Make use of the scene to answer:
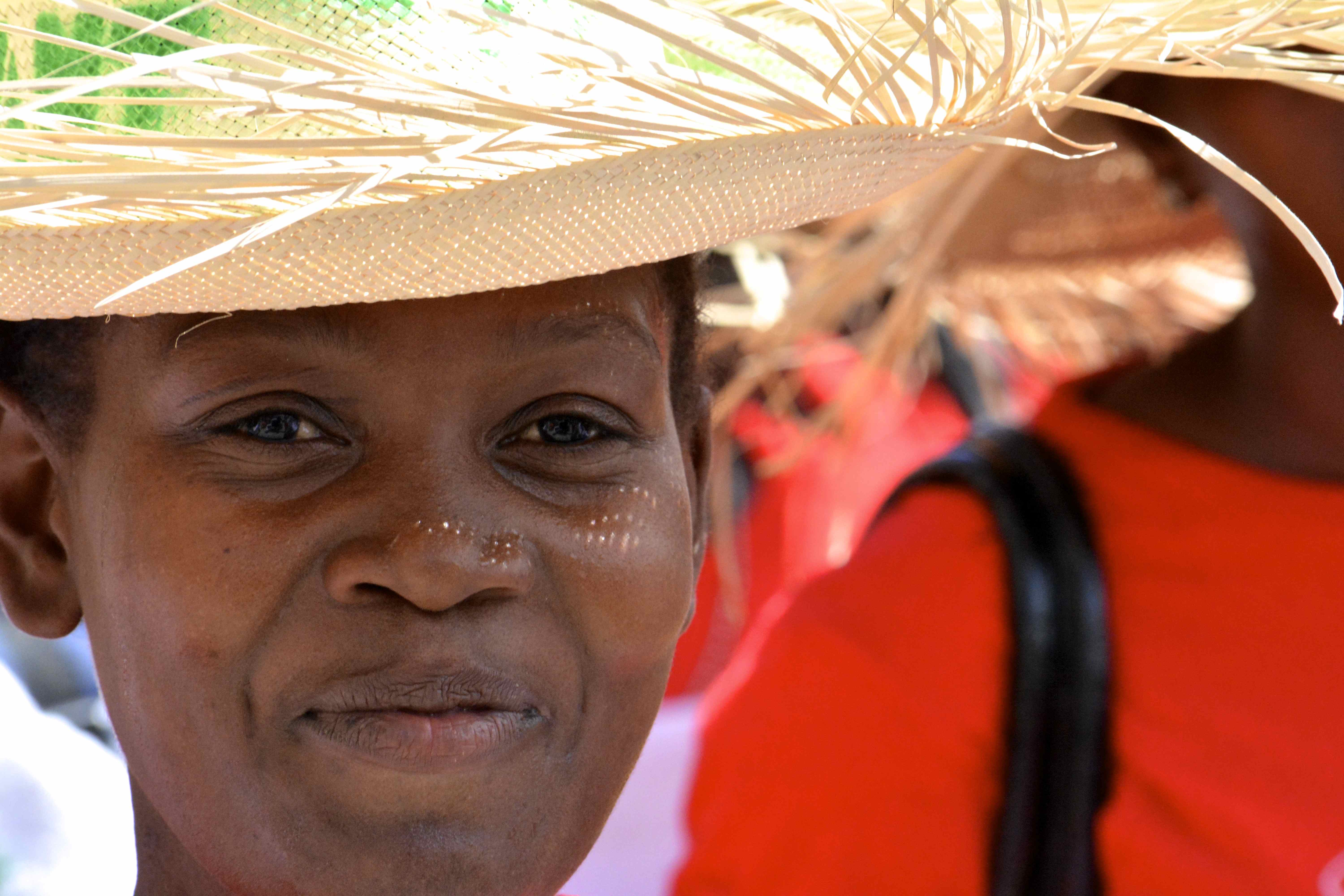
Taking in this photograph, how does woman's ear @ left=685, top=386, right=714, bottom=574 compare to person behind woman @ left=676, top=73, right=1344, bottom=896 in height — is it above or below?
above

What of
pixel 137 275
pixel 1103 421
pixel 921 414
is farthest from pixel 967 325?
pixel 137 275

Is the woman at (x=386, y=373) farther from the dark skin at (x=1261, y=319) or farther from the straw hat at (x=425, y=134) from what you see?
the dark skin at (x=1261, y=319)

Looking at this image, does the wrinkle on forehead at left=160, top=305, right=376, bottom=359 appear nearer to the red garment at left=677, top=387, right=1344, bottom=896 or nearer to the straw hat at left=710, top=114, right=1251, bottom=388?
the red garment at left=677, top=387, right=1344, bottom=896

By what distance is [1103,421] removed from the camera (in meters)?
2.12

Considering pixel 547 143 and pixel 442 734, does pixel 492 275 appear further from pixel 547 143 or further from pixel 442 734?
pixel 442 734

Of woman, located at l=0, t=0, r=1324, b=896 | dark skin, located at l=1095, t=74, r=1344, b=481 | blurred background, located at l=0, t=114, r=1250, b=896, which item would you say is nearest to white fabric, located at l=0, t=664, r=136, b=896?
blurred background, located at l=0, t=114, r=1250, b=896

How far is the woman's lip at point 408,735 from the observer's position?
1161 millimetres

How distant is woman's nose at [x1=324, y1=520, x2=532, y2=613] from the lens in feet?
3.70

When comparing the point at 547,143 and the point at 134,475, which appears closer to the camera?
the point at 547,143

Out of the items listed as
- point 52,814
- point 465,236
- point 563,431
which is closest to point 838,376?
point 52,814

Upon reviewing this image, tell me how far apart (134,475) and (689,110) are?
52 cm

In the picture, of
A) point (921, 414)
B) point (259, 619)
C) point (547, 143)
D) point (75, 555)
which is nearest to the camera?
point (547, 143)

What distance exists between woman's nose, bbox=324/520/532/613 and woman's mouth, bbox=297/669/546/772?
0.20 ft

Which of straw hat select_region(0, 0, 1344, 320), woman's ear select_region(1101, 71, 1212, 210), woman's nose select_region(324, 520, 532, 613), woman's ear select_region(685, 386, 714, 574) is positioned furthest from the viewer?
woman's ear select_region(1101, 71, 1212, 210)
